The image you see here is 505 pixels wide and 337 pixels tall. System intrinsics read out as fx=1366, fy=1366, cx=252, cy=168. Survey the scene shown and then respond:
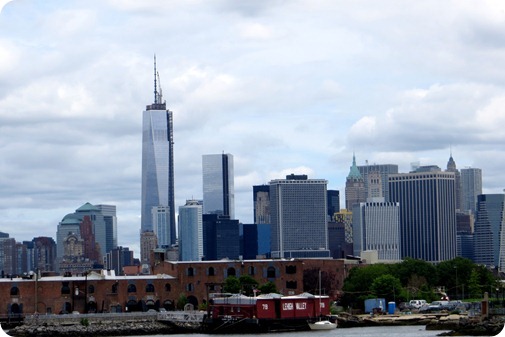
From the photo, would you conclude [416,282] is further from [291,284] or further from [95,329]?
[95,329]

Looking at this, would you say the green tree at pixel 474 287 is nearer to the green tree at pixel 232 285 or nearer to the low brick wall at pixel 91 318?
the green tree at pixel 232 285

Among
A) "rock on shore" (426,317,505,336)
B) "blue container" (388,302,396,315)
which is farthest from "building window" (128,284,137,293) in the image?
"rock on shore" (426,317,505,336)

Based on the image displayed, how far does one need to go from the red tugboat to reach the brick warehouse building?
69.8 feet

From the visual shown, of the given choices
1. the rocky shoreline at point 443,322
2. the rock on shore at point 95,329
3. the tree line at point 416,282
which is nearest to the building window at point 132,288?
the rock on shore at point 95,329

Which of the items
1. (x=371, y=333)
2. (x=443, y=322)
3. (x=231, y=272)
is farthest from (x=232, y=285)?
(x=371, y=333)

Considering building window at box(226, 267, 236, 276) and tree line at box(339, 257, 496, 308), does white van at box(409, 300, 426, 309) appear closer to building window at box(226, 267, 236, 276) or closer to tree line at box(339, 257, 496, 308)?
tree line at box(339, 257, 496, 308)

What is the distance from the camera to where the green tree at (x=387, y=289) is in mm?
123062

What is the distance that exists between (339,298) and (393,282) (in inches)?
300

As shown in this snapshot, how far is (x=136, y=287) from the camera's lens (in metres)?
117

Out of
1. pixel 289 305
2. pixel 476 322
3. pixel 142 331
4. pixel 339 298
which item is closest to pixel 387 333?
pixel 476 322

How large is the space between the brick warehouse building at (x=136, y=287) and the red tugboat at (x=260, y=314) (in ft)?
69.8

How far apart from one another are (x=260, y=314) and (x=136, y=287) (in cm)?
2583

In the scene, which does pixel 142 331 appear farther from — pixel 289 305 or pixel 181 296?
pixel 181 296

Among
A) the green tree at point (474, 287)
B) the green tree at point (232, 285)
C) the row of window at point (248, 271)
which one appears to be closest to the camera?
the green tree at point (232, 285)
